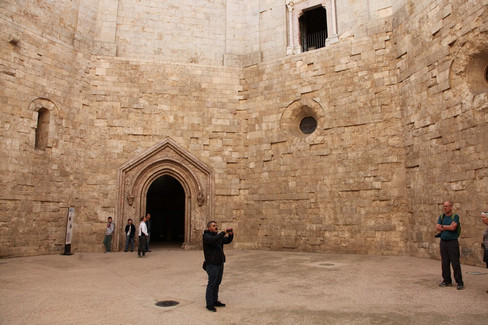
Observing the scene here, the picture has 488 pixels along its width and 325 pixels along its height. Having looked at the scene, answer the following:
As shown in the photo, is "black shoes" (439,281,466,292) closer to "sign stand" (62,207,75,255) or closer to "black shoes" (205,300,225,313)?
"black shoes" (205,300,225,313)

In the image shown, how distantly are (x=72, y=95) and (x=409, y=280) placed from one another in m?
10.5

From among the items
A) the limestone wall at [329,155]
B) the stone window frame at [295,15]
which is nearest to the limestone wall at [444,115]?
the limestone wall at [329,155]

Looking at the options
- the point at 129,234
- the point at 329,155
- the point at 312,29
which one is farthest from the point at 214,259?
the point at 312,29

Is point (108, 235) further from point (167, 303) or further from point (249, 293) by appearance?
point (249, 293)

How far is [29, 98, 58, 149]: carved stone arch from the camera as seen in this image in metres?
10.1

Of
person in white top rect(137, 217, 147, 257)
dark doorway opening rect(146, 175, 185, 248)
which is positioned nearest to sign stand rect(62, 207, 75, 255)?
person in white top rect(137, 217, 147, 257)

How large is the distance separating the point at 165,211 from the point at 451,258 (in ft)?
44.3

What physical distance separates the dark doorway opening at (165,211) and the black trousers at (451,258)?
498 inches

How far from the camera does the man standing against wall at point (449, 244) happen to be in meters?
5.41

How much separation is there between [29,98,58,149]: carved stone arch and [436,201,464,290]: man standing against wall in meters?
A: 10.2

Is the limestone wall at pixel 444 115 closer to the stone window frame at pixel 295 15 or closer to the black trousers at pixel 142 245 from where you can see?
the stone window frame at pixel 295 15

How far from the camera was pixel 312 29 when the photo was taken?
13883 mm

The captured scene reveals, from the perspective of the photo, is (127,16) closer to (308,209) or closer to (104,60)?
(104,60)

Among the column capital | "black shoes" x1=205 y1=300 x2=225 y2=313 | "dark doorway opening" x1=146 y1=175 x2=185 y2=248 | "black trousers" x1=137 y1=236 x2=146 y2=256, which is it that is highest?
the column capital
